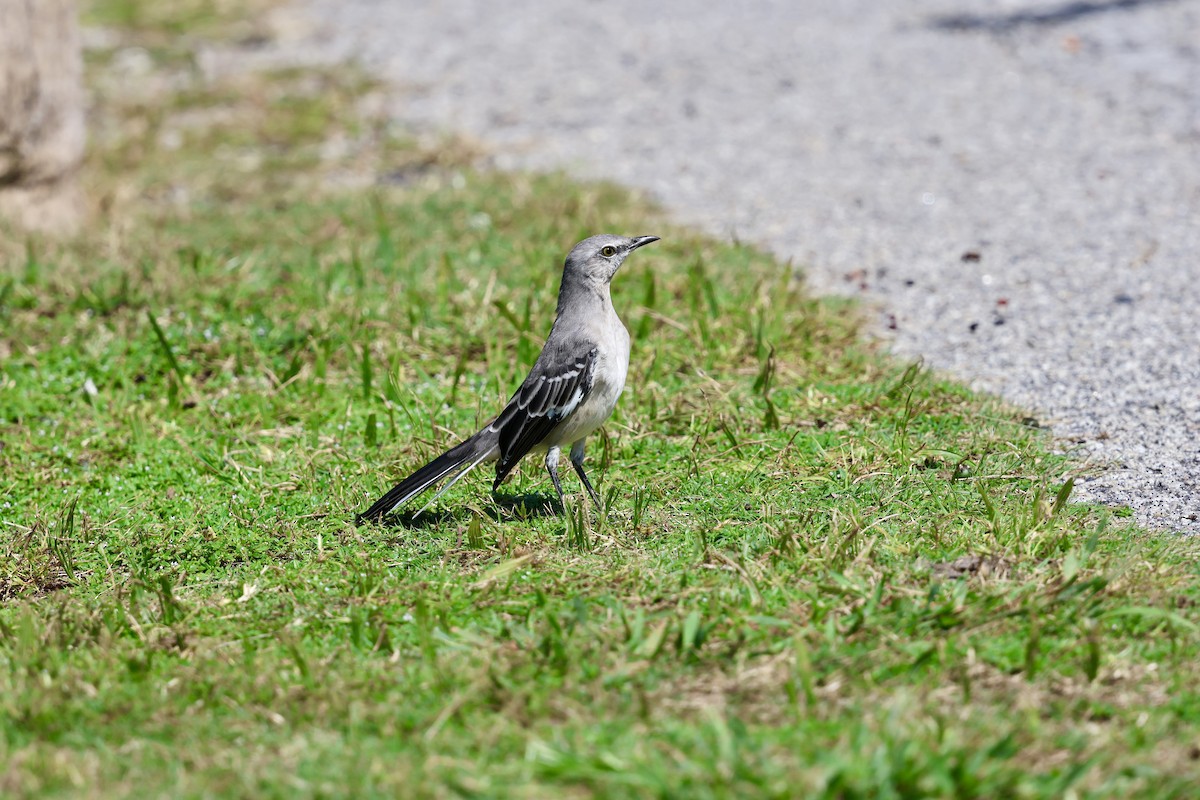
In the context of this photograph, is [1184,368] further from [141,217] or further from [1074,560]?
[141,217]

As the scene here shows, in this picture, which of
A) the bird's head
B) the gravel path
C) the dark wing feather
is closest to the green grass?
the dark wing feather

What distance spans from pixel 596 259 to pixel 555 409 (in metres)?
0.81

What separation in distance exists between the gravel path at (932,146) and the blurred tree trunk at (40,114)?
3.57 metres

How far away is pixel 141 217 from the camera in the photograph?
10.9m

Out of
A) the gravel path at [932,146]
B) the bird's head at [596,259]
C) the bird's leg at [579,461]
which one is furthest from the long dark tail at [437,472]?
the gravel path at [932,146]

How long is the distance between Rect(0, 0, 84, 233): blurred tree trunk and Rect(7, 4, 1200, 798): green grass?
5.47 feet

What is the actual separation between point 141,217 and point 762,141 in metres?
5.59

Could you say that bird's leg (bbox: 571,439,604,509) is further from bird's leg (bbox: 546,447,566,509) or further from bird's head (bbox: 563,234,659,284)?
bird's head (bbox: 563,234,659,284)

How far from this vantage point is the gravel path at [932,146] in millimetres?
7070

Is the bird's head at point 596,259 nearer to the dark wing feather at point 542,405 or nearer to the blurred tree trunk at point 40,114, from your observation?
the dark wing feather at point 542,405

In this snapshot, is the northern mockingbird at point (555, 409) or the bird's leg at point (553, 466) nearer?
the northern mockingbird at point (555, 409)

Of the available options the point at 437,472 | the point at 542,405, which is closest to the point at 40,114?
the point at 437,472

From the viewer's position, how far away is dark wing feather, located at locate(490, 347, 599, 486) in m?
5.65

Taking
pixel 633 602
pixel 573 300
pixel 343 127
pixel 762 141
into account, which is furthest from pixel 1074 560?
pixel 343 127
